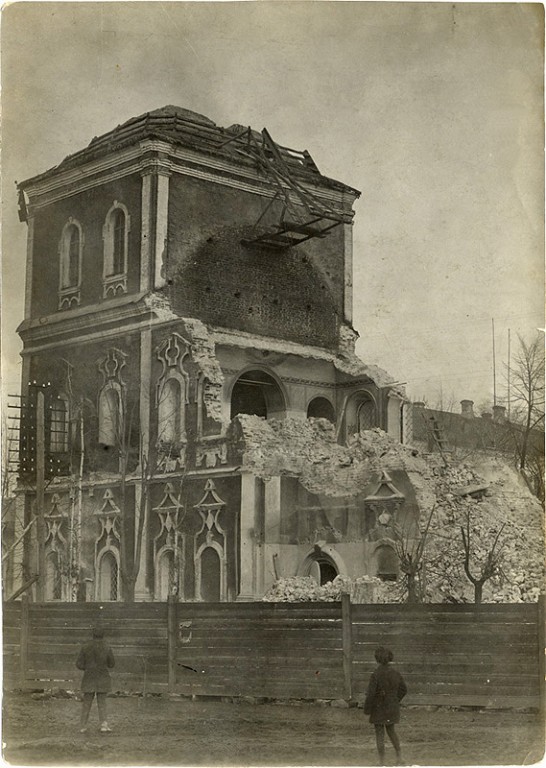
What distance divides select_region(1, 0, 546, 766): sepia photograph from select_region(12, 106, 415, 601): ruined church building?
4cm

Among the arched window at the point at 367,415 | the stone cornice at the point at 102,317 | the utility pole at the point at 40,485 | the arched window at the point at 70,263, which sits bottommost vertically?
the utility pole at the point at 40,485

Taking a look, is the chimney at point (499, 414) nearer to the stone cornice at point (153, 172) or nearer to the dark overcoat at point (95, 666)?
the stone cornice at point (153, 172)

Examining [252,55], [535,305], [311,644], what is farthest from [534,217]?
[311,644]

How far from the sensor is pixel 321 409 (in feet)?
59.8

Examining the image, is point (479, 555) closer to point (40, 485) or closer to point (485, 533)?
point (485, 533)

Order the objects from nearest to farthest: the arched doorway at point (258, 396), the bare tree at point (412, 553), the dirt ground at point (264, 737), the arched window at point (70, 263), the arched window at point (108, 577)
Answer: the dirt ground at point (264, 737)
the bare tree at point (412, 553)
the arched window at point (108, 577)
the arched window at point (70, 263)
the arched doorway at point (258, 396)

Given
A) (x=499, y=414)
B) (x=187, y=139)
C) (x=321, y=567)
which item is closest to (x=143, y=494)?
(x=321, y=567)

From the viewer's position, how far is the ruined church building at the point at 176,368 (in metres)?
15.3

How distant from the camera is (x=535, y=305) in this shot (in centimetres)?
1398

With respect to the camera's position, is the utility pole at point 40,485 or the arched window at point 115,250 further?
the arched window at point 115,250

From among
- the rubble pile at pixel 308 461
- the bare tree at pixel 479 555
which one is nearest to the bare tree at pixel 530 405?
the bare tree at pixel 479 555

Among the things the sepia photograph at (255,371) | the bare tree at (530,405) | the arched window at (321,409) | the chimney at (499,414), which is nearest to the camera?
the sepia photograph at (255,371)

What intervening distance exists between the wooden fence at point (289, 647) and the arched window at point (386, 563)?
7.58 feet

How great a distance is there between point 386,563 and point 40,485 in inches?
188
